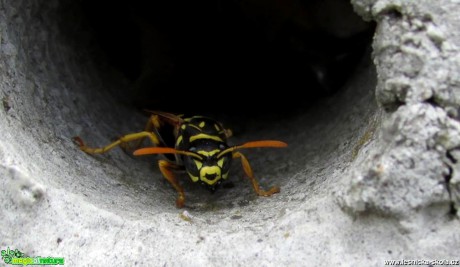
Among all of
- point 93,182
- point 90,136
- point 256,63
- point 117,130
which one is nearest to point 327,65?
point 256,63

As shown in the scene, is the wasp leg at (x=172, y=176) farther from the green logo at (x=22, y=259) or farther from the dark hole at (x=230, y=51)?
the dark hole at (x=230, y=51)

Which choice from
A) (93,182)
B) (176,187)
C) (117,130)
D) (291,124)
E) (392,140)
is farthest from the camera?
(291,124)

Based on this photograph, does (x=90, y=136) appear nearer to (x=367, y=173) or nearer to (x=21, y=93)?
(x=21, y=93)

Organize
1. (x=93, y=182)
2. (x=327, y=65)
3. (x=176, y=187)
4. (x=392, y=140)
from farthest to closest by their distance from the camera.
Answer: (x=327, y=65) < (x=176, y=187) < (x=93, y=182) < (x=392, y=140)

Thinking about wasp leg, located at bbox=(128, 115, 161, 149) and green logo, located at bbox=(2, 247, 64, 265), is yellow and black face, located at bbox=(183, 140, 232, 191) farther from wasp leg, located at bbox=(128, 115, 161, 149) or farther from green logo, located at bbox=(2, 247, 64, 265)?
green logo, located at bbox=(2, 247, 64, 265)

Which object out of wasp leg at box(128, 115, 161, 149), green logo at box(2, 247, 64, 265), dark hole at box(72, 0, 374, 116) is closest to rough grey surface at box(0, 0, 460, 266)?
green logo at box(2, 247, 64, 265)

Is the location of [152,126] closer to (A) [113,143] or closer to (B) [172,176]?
(A) [113,143]

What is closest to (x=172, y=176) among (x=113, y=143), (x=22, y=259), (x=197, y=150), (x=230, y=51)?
(x=197, y=150)
